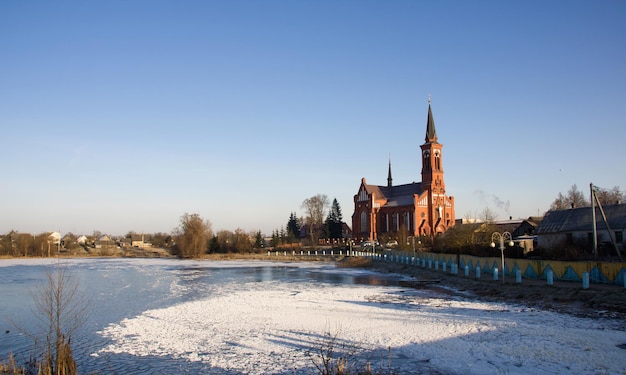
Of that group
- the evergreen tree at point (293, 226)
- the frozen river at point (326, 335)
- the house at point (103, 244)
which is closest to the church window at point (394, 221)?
the evergreen tree at point (293, 226)

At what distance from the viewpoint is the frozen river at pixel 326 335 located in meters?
11.9

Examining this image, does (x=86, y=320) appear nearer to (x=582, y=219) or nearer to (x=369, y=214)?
(x=582, y=219)

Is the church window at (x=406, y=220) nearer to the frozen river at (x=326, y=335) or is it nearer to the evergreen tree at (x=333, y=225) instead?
the evergreen tree at (x=333, y=225)

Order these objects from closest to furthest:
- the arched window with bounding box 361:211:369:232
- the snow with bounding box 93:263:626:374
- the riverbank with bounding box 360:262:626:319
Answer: the snow with bounding box 93:263:626:374, the riverbank with bounding box 360:262:626:319, the arched window with bounding box 361:211:369:232

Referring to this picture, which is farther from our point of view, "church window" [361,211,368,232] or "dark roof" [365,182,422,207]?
"church window" [361,211,368,232]

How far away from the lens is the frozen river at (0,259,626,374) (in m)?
11.9

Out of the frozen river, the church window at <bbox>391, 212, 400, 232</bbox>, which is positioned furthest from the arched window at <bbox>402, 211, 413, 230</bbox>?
the frozen river

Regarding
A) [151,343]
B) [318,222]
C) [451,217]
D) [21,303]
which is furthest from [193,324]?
[318,222]

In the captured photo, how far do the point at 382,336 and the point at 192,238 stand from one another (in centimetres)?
7758

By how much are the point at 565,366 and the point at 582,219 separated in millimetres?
35530

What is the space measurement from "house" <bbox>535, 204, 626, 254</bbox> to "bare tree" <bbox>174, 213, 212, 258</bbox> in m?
60.3

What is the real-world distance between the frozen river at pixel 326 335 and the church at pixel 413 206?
64576 mm

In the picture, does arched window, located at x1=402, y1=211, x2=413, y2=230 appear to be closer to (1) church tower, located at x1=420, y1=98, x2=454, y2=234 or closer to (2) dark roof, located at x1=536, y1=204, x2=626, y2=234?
(1) church tower, located at x1=420, y1=98, x2=454, y2=234

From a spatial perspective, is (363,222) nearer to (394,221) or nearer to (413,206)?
(394,221)
